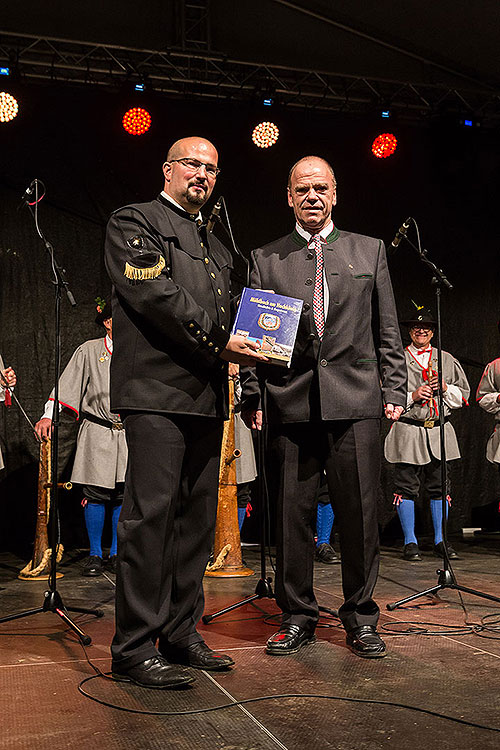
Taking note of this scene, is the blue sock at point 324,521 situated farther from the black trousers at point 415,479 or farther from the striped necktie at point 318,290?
the striped necktie at point 318,290

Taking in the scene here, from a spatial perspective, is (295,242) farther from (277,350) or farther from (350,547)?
(350,547)

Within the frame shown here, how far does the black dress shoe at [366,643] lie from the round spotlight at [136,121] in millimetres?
4555

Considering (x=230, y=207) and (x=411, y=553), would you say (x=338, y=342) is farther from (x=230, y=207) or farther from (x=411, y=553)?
(x=230, y=207)

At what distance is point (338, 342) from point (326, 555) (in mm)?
2811

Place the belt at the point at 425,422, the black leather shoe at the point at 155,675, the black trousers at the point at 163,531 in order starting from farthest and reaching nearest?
the belt at the point at 425,422, the black trousers at the point at 163,531, the black leather shoe at the point at 155,675

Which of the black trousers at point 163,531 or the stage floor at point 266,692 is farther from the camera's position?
the black trousers at point 163,531

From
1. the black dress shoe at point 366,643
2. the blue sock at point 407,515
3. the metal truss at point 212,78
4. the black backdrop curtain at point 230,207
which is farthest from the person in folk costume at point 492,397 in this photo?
the black dress shoe at point 366,643

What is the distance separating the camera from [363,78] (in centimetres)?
670

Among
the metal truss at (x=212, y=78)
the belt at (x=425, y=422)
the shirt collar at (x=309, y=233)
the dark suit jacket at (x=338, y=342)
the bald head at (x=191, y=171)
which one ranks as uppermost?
the metal truss at (x=212, y=78)

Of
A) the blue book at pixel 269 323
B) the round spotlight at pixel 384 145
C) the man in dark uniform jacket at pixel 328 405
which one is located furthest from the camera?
the round spotlight at pixel 384 145

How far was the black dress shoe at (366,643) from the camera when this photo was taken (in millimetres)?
2867

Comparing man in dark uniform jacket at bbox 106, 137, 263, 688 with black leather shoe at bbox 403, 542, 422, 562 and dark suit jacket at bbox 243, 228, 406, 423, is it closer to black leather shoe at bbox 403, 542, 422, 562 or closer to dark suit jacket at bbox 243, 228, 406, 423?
dark suit jacket at bbox 243, 228, 406, 423

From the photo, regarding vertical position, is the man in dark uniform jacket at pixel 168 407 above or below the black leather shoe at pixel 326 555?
above

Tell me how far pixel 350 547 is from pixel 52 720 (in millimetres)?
1260
